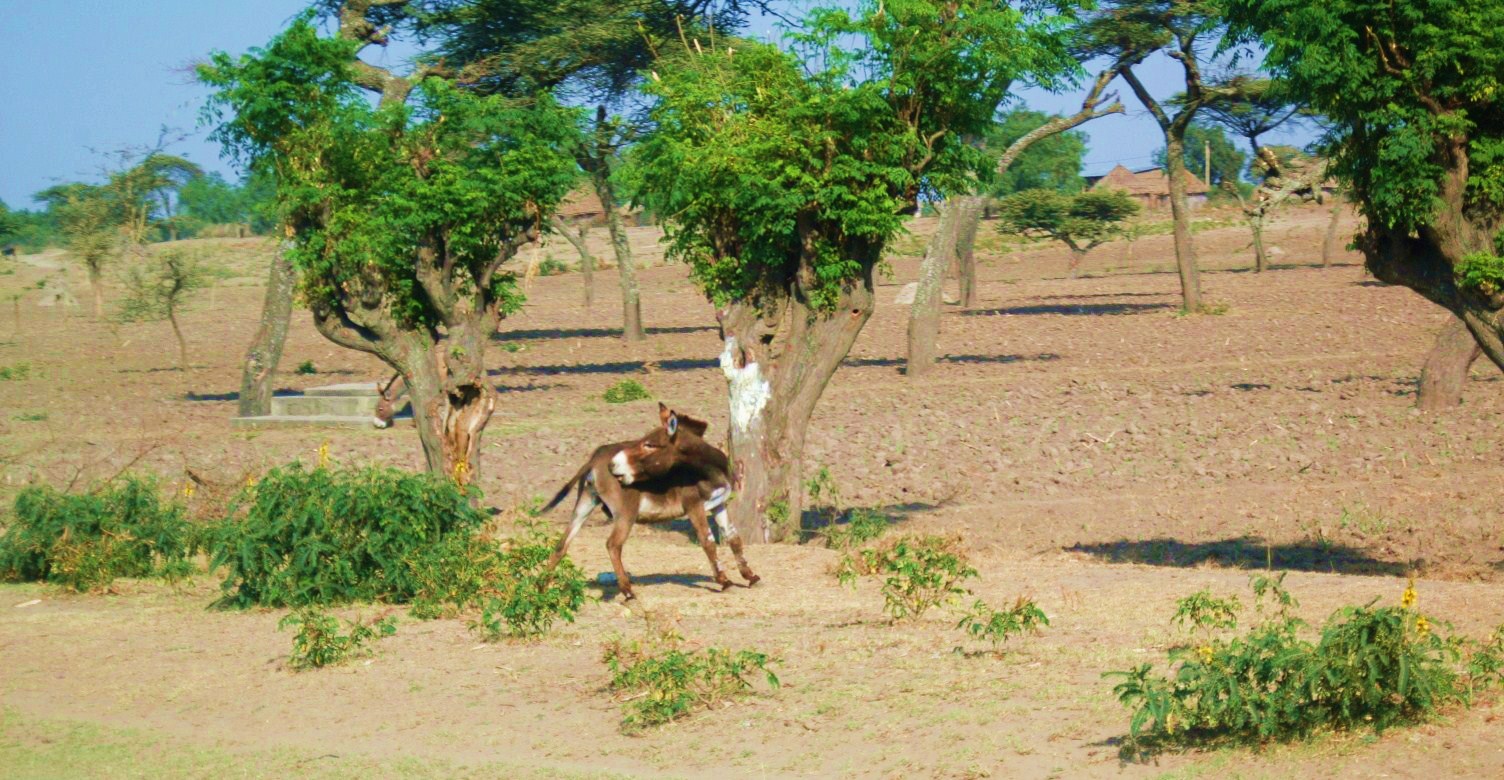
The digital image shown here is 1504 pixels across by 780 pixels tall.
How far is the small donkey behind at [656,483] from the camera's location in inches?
426

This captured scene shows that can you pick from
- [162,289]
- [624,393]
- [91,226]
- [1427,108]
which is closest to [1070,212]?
[91,226]

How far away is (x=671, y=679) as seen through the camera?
793 centimetres

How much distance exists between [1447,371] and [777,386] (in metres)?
10.6

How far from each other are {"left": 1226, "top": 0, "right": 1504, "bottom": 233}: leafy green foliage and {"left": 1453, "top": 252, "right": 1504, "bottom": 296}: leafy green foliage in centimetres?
36

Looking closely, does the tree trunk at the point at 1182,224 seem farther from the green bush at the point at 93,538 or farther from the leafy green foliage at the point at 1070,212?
the green bush at the point at 93,538

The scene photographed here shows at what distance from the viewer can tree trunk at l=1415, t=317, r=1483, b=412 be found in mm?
20078

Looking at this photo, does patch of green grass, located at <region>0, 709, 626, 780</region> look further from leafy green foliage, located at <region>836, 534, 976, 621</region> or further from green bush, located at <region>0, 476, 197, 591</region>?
green bush, located at <region>0, 476, 197, 591</region>

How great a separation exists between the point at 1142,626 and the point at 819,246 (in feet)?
17.2

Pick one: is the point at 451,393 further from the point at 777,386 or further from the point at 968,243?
the point at 968,243

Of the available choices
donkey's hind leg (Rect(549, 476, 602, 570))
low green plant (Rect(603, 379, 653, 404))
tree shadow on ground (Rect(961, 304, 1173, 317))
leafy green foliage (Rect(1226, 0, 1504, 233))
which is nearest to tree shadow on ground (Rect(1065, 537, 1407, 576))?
leafy green foliage (Rect(1226, 0, 1504, 233))

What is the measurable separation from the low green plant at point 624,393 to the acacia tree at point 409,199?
990cm

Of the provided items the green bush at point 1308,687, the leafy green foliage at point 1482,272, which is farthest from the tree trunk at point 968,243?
the green bush at point 1308,687

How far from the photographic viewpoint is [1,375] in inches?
1288

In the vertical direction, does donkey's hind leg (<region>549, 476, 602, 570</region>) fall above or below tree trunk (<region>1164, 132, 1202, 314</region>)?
below
